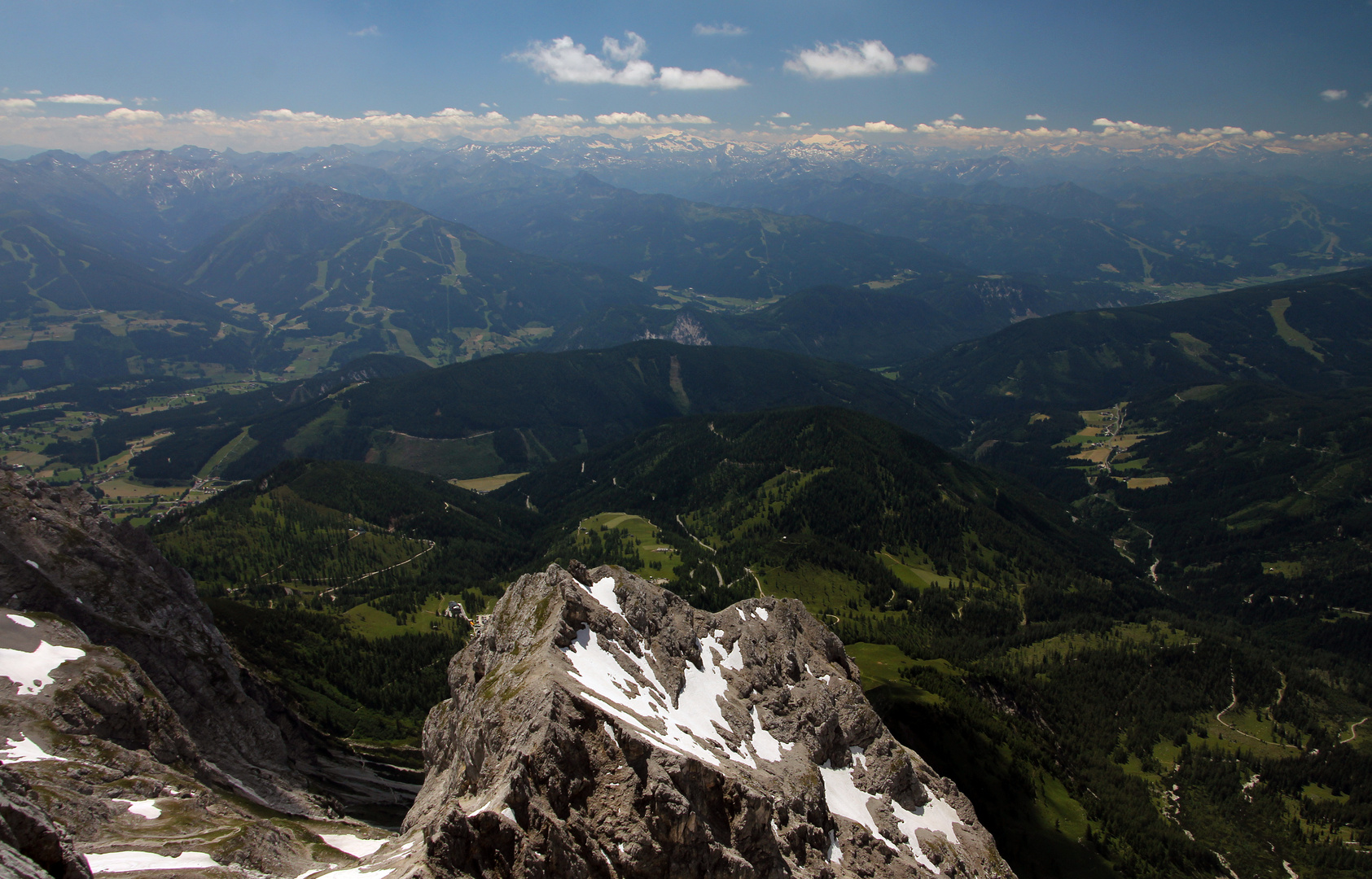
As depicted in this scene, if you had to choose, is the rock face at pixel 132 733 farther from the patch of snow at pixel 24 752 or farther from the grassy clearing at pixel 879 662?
the grassy clearing at pixel 879 662

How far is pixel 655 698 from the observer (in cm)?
5653

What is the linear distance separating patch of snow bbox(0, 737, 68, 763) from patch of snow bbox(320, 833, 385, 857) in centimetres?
1997

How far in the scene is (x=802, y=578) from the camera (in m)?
197

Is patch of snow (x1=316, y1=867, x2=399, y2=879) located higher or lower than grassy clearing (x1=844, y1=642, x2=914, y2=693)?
higher

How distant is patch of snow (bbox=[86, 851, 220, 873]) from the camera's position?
3934cm

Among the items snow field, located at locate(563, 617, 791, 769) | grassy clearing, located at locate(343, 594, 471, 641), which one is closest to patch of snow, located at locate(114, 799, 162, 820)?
snow field, located at locate(563, 617, 791, 769)

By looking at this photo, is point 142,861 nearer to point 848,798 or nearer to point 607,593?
point 607,593

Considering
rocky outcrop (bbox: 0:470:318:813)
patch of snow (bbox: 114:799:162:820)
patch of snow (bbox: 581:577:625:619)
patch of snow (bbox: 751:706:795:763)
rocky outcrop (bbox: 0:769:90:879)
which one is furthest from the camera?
rocky outcrop (bbox: 0:470:318:813)

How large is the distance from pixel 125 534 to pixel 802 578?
153961mm

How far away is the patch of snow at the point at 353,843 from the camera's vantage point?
53.2m

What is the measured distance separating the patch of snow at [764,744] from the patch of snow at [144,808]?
147 ft

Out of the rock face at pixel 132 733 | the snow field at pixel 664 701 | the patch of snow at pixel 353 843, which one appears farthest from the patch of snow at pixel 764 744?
the rock face at pixel 132 733

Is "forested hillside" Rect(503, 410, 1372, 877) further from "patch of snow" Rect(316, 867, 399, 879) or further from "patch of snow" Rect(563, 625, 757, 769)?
"patch of snow" Rect(316, 867, 399, 879)

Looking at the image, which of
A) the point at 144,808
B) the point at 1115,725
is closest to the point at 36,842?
the point at 144,808
